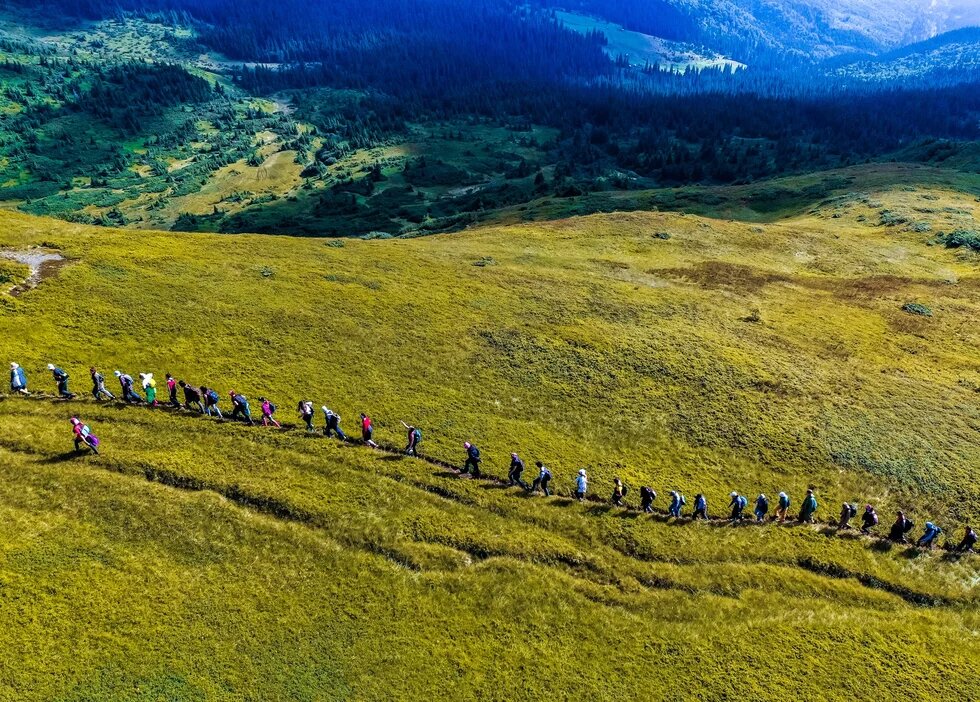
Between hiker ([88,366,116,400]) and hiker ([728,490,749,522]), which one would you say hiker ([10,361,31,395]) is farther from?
hiker ([728,490,749,522])

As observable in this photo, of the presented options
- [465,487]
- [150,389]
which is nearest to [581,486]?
[465,487]

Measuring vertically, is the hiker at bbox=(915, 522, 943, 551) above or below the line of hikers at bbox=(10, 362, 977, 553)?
below

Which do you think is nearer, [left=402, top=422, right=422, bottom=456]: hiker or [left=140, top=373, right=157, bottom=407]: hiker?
[left=402, top=422, right=422, bottom=456]: hiker

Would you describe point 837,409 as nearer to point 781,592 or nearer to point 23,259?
point 781,592

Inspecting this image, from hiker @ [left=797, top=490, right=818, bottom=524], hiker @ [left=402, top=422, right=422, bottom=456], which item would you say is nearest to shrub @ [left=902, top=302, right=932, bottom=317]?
hiker @ [left=797, top=490, right=818, bottom=524]

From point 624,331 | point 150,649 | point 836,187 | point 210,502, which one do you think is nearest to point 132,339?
point 210,502

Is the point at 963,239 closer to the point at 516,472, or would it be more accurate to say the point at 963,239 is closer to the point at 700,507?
the point at 700,507
